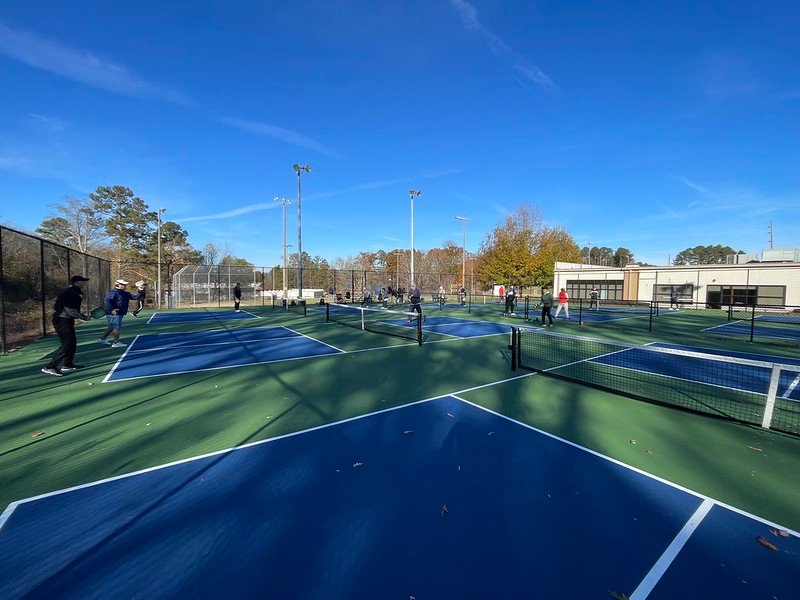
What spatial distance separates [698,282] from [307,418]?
4361cm

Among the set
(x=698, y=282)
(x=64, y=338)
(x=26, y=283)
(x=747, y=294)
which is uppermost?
(x=698, y=282)

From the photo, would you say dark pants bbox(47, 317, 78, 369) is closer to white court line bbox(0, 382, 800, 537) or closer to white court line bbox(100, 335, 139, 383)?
white court line bbox(100, 335, 139, 383)

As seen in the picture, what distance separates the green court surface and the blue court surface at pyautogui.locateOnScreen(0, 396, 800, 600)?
0.50 m

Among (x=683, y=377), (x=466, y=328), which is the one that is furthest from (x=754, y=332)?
(x=466, y=328)

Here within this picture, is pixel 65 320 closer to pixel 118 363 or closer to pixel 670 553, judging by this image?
pixel 118 363

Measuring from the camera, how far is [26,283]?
13.2 metres

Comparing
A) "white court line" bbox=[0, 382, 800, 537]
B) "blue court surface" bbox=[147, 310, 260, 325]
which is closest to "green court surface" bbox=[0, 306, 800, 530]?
"white court line" bbox=[0, 382, 800, 537]

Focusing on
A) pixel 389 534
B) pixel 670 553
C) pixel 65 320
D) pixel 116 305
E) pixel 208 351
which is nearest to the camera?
pixel 670 553

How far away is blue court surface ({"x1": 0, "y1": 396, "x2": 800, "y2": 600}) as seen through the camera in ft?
8.46

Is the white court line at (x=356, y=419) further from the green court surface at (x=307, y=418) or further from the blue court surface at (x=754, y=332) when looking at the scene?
the blue court surface at (x=754, y=332)

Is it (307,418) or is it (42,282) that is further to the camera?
(42,282)

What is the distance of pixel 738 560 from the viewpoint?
9.37ft

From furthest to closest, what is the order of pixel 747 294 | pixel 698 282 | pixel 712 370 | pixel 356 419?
pixel 698 282, pixel 747 294, pixel 712 370, pixel 356 419

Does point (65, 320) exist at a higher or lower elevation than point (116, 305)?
lower
